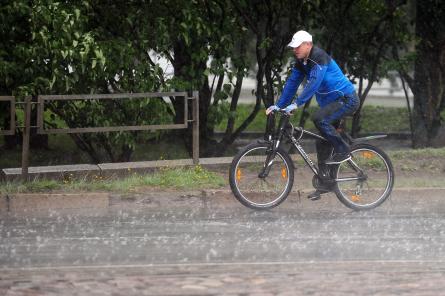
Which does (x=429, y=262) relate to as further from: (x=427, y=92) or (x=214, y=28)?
(x=427, y=92)

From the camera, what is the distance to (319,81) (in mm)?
9000

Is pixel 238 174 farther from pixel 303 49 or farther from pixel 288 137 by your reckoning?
pixel 303 49

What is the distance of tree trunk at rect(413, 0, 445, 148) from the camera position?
609 inches

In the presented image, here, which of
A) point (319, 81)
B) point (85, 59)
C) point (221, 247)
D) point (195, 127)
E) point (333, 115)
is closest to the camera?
point (221, 247)

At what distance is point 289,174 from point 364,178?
760mm

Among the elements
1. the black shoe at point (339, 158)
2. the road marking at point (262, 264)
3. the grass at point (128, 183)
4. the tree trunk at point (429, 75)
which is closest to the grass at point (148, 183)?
the grass at point (128, 183)

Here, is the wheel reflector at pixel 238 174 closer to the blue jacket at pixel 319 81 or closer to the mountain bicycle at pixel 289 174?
the mountain bicycle at pixel 289 174

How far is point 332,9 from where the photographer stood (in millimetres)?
15227

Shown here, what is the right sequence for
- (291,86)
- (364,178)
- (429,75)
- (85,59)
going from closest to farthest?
(291,86)
(364,178)
(85,59)
(429,75)

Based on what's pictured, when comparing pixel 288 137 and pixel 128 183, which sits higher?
pixel 288 137

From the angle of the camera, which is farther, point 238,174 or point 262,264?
point 238,174

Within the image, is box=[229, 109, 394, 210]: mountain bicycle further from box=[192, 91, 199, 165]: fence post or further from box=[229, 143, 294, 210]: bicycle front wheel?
box=[192, 91, 199, 165]: fence post

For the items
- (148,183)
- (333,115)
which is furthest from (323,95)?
(148,183)

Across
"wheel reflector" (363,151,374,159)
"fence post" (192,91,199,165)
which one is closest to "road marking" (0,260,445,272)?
"wheel reflector" (363,151,374,159)
